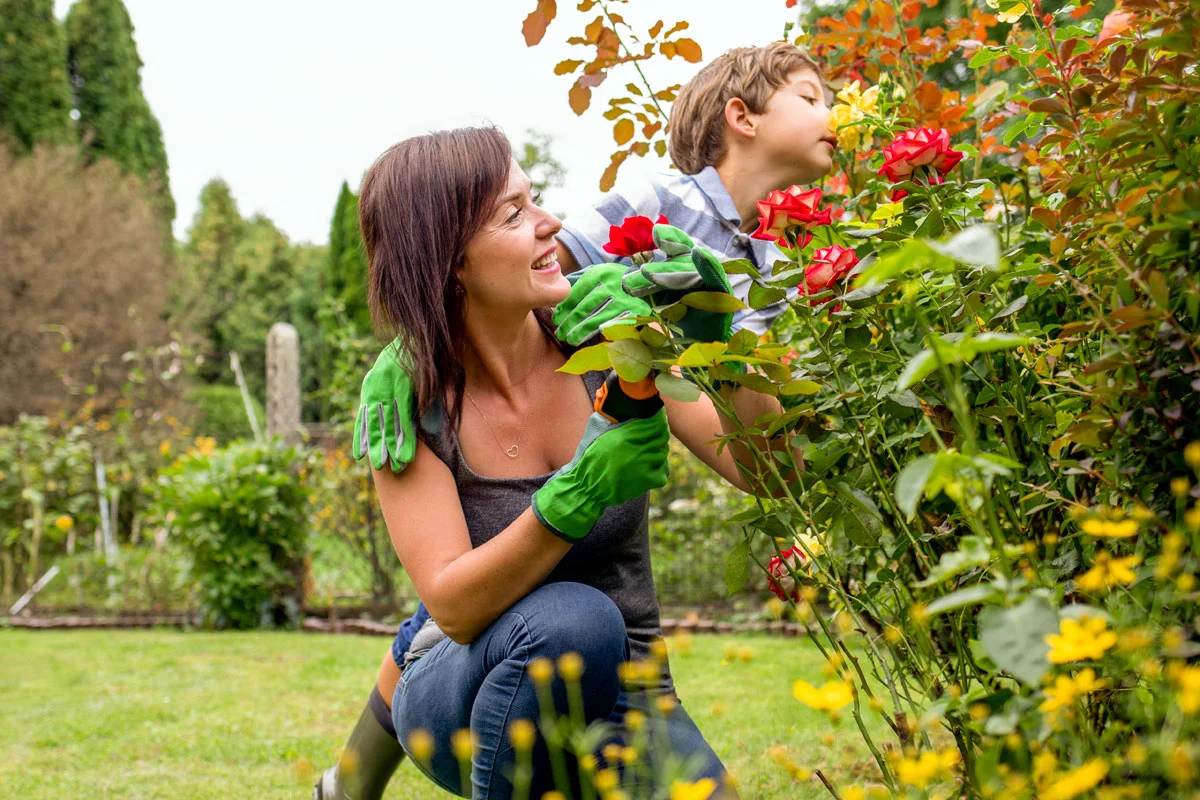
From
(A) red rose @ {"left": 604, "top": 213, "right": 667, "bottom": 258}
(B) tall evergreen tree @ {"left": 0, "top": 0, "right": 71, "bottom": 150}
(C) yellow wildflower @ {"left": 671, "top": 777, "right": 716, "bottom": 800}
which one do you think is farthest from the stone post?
(B) tall evergreen tree @ {"left": 0, "top": 0, "right": 71, "bottom": 150}

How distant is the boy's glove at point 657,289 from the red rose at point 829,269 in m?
0.09

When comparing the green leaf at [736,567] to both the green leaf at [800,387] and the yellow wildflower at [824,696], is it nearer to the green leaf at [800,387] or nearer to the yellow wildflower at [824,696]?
the green leaf at [800,387]

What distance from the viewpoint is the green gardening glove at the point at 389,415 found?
1.52 metres

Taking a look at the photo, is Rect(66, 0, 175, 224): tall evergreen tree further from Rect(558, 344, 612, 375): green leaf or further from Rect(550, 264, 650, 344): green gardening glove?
Rect(558, 344, 612, 375): green leaf

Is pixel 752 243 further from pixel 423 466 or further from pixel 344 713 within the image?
pixel 344 713

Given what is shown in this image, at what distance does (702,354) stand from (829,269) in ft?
0.64

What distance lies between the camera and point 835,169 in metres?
1.97

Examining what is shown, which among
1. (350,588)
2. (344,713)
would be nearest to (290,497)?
(350,588)

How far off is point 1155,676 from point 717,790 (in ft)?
2.52

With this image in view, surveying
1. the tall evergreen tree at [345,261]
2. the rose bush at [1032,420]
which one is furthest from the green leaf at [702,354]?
the tall evergreen tree at [345,261]

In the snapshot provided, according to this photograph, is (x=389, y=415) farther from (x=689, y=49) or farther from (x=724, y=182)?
(x=724, y=182)

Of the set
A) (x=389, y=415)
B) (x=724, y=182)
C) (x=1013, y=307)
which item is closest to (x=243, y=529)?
(x=724, y=182)

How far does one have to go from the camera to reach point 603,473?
1255 millimetres

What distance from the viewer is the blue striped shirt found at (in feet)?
6.19
